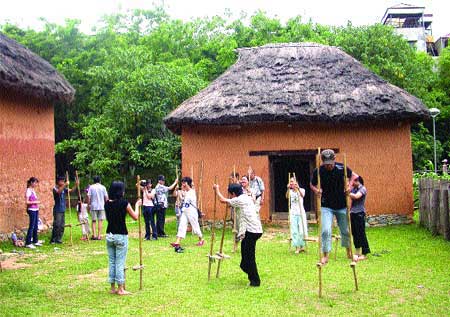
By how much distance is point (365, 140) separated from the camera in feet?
50.0

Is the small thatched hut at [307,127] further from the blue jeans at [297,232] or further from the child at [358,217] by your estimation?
the child at [358,217]

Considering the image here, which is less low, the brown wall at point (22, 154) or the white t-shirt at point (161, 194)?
the brown wall at point (22, 154)

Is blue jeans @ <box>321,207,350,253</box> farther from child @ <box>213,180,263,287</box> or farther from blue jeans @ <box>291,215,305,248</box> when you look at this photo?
blue jeans @ <box>291,215,305,248</box>

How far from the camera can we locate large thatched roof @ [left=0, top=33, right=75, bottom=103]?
40.2 ft

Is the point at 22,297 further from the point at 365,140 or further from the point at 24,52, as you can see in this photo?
the point at 365,140

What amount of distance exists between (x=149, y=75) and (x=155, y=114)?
1478 millimetres

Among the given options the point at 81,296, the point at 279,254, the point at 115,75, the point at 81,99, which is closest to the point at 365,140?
the point at 279,254

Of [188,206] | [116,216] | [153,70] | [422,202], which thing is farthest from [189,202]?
[153,70]

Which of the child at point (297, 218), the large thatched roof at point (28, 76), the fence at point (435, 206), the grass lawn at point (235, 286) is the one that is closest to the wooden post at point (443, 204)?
the fence at point (435, 206)

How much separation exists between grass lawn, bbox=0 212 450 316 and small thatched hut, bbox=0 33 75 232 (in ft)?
6.97

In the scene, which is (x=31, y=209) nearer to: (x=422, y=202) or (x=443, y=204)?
(x=443, y=204)

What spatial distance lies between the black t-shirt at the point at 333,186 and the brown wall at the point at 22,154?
7.36m

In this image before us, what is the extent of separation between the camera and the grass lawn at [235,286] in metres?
6.46

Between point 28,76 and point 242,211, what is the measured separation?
7.43 m
